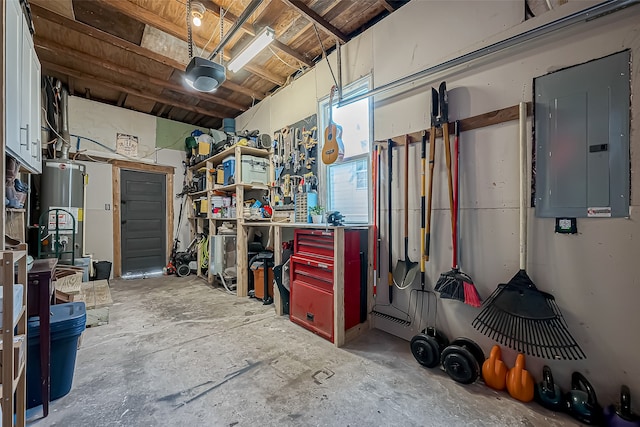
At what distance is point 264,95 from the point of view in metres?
4.39

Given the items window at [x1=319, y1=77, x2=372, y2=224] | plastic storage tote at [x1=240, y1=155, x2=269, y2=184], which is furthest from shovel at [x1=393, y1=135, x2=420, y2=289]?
plastic storage tote at [x1=240, y1=155, x2=269, y2=184]

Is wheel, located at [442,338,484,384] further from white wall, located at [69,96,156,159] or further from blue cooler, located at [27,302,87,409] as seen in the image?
white wall, located at [69,96,156,159]

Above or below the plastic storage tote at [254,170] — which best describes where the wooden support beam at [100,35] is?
above

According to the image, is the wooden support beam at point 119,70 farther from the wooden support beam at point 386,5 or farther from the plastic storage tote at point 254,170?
the wooden support beam at point 386,5

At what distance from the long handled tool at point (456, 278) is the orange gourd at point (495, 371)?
0.33 metres

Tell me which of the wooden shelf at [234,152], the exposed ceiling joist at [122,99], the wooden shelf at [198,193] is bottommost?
the wooden shelf at [198,193]

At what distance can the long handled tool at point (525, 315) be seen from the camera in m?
1.59

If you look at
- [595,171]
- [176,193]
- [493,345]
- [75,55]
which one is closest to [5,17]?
[75,55]

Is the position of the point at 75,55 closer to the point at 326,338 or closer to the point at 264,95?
the point at 264,95

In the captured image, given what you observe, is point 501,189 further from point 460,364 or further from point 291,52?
point 291,52

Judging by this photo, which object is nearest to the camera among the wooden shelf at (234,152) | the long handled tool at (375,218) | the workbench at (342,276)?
the workbench at (342,276)

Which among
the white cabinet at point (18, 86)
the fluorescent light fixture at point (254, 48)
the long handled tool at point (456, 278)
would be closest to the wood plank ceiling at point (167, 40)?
the fluorescent light fixture at point (254, 48)

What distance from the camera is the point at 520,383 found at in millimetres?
1588

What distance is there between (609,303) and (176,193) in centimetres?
617
